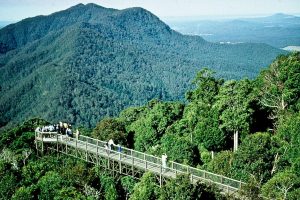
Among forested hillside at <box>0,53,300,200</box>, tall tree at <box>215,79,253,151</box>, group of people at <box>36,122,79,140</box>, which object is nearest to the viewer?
forested hillside at <box>0,53,300,200</box>

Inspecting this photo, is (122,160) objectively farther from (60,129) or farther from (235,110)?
(235,110)

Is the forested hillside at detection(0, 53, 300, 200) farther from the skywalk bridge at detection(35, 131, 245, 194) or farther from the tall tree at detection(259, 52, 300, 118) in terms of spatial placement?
the skywalk bridge at detection(35, 131, 245, 194)

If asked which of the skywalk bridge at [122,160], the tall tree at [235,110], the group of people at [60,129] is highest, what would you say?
the tall tree at [235,110]

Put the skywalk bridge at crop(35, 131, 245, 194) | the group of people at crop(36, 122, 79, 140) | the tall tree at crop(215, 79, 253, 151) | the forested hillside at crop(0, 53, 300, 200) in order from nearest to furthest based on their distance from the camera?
the skywalk bridge at crop(35, 131, 245, 194)
the forested hillside at crop(0, 53, 300, 200)
the tall tree at crop(215, 79, 253, 151)
the group of people at crop(36, 122, 79, 140)

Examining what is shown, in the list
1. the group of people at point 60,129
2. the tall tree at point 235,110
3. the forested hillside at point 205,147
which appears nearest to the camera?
the forested hillside at point 205,147

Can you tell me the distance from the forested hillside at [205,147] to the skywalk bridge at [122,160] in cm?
107

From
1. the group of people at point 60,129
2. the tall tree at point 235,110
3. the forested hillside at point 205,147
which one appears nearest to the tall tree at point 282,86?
the forested hillside at point 205,147

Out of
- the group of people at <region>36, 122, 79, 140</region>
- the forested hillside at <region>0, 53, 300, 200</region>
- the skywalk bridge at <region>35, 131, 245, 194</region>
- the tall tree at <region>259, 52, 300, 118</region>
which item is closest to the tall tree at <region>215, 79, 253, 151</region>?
the forested hillside at <region>0, 53, 300, 200</region>

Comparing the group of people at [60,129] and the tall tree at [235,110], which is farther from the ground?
the tall tree at [235,110]

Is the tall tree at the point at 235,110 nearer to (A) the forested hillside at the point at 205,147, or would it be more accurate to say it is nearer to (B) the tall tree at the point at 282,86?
(A) the forested hillside at the point at 205,147

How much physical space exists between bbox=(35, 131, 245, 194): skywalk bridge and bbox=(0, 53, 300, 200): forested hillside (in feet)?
3.52

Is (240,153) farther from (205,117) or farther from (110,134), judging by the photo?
(110,134)

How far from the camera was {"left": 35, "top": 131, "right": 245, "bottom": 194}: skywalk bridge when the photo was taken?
37375 millimetres

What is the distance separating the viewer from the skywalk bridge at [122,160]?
37.4 m
